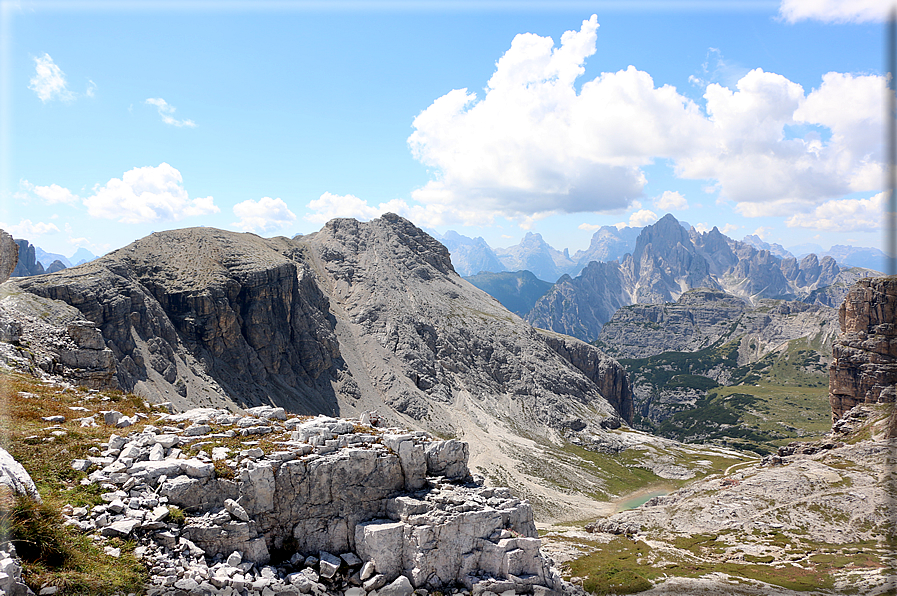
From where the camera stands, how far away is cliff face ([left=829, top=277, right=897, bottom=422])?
146 metres

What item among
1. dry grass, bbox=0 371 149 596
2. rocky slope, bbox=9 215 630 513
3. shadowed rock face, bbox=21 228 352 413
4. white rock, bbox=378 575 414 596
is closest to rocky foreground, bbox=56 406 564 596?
white rock, bbox=378 575 414 596

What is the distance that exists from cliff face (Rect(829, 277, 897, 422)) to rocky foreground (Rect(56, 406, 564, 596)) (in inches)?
6524

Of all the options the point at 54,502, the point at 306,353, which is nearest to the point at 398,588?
the point at 54,502

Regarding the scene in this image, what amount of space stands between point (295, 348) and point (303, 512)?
421 ft

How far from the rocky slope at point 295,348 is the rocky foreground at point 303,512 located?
232 ft

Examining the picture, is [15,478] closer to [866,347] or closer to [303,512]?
[303,512]

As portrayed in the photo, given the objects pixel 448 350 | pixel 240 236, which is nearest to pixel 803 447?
pixel 448 350

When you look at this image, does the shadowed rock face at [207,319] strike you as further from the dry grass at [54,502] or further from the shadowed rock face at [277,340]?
the dry grass at [54,502]

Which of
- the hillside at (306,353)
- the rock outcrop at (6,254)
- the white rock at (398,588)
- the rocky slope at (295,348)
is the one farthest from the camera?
the rocky slope at (295,348)

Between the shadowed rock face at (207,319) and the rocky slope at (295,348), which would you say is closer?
the shadowed rock face at (207,319)

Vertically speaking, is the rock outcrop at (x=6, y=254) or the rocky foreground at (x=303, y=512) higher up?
the rock outcrop at (x=6, y=254)

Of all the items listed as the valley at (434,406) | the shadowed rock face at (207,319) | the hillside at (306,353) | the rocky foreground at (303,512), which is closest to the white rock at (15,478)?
the valley at (434,406)

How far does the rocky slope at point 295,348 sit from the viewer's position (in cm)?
10600

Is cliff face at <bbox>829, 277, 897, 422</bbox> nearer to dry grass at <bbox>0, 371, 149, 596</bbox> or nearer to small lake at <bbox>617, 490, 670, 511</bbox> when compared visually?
small lake at <bbox>617, 490, 670, 511</bbox>
